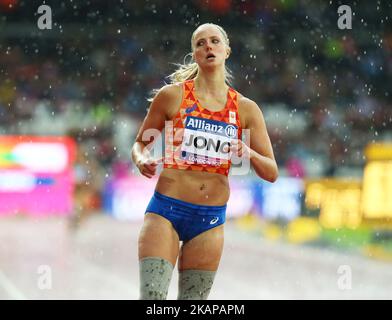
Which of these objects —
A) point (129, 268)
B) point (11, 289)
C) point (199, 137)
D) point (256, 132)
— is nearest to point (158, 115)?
point (199, 137)

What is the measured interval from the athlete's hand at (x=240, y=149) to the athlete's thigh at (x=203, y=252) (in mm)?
479

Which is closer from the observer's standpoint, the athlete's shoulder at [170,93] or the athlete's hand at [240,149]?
the athlete's hand at [240,149]

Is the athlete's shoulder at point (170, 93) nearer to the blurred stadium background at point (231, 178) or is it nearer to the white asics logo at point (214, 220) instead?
the white asics logo at point (214, 220)

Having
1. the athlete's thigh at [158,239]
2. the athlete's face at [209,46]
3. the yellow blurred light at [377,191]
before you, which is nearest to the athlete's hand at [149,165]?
the athlete's thigh at [158,239]

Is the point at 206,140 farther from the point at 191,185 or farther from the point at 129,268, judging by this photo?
the point at 129,268

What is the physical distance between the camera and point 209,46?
4.20 m

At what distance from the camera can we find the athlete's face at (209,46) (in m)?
4.22

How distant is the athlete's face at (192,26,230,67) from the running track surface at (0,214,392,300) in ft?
15.4

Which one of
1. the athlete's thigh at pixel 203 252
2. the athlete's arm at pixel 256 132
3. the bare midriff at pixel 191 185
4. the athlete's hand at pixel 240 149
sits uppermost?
the athlete's arm at pixel 256 132

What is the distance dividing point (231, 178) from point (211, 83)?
1258 centimetres

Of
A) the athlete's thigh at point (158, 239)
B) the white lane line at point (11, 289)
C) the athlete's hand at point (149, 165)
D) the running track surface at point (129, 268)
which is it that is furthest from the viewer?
the running track surface at point (129, 268)

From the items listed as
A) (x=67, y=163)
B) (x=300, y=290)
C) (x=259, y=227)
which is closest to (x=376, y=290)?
(x=300, y=290)

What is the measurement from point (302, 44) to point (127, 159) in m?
6.41

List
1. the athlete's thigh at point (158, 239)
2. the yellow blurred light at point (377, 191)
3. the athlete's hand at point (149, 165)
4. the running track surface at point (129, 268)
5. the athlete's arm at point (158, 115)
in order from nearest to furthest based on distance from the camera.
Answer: the athlete's hand at point (149, 165) → the athlete's thigh at point (158, 239) → the athlete's arm at point (158, 115) → the running track surface at point (129, 268) → the yellow blurred light at point (377, 191)
